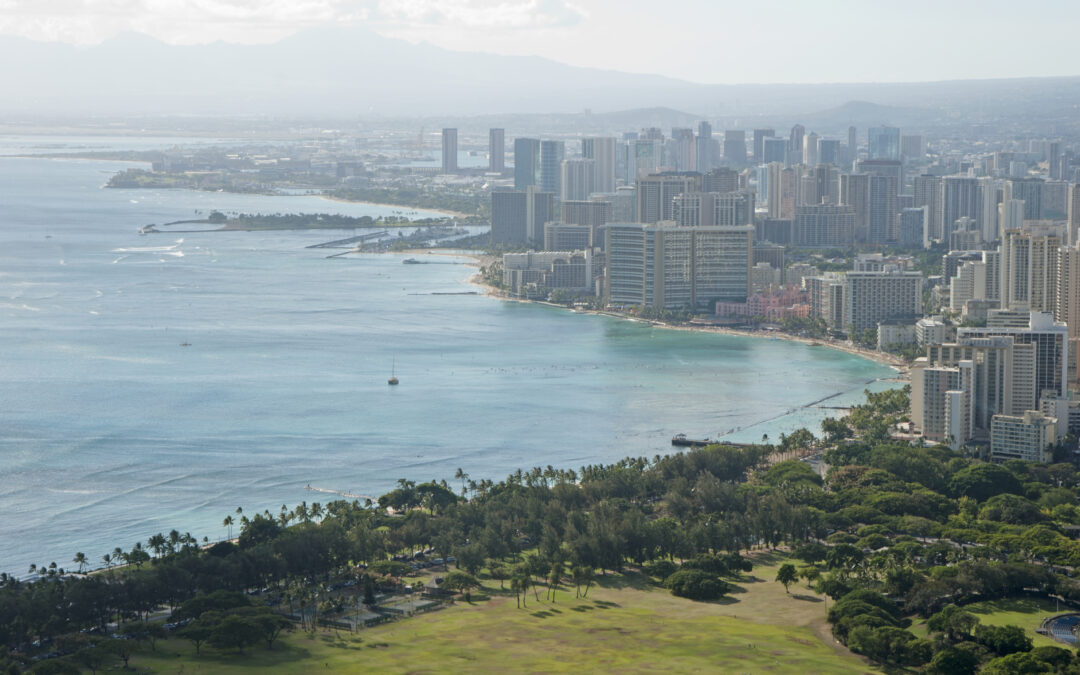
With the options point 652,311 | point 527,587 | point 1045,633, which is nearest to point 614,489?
point 527,587

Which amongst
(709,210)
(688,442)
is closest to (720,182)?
(709,210)

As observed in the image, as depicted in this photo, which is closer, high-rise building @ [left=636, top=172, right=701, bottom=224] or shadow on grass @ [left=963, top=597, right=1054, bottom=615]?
shadow on grass @ [left=963, top=597, right=1054, bottom=615]

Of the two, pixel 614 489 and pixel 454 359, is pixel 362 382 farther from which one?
pixel 614 489

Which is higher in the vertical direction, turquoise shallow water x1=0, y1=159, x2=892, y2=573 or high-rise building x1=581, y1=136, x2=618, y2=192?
high-rise building x1=581, y1=136, x2=618, y2=192

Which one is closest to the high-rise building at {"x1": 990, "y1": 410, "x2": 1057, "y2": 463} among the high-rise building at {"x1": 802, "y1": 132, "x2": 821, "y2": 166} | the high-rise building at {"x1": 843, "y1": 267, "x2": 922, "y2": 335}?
the high-rise building at {"x1": 843, "y1": 267, "x2": 922, "y2": 335}

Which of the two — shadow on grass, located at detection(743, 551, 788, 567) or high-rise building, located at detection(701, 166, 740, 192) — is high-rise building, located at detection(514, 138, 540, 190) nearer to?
high-rise building, located at detection(701, 166, 740, 192)

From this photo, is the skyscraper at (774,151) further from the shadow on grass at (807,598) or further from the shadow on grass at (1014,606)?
the shadow on grass at (1014,606)
